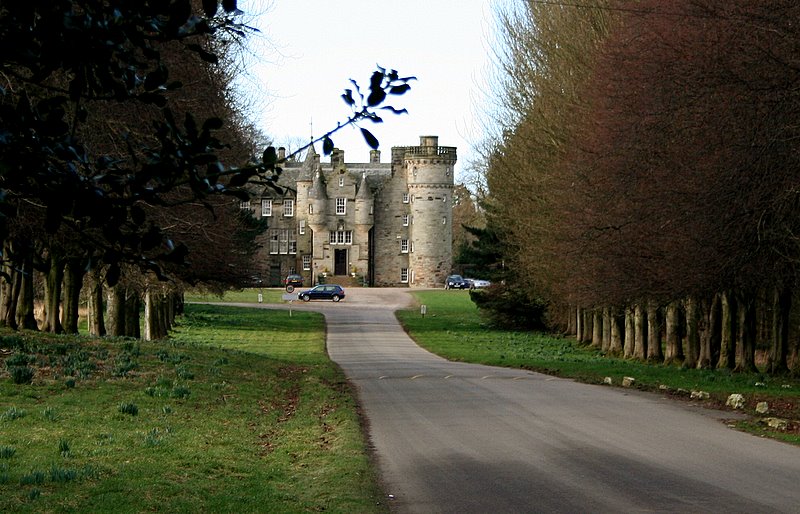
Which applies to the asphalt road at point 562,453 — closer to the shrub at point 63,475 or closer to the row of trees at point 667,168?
the shrub at point 63,475

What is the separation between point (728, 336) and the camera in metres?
31.9

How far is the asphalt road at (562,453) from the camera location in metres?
10.5

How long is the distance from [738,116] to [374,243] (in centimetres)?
9332

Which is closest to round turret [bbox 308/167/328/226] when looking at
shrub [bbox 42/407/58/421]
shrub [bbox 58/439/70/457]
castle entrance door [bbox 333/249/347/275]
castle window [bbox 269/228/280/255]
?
castle entrance door [bbox 333/249/347/275]

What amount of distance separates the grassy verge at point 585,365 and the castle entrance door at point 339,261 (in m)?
43.6

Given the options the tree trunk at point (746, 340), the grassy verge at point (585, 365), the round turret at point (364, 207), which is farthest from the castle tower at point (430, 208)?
the tree trunk at point (746, 340)

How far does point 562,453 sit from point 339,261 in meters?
99.4

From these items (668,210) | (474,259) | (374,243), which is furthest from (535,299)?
(374,243)

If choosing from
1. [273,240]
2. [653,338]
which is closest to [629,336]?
[653,338]

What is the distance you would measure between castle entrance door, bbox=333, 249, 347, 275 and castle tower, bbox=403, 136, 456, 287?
23.0ft

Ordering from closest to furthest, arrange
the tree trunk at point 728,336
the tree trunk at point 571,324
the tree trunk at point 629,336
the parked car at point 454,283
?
1. the tree trunk at point 728,336
2. the tree trunk at point 629,336
3. the tree trunk at point 571,324
4. the parked car at point 454,283

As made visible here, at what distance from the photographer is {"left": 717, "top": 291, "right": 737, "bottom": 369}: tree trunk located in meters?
31.5

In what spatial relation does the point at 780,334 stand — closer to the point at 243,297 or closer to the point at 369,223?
the point at 243,297

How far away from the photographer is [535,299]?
5434cm
